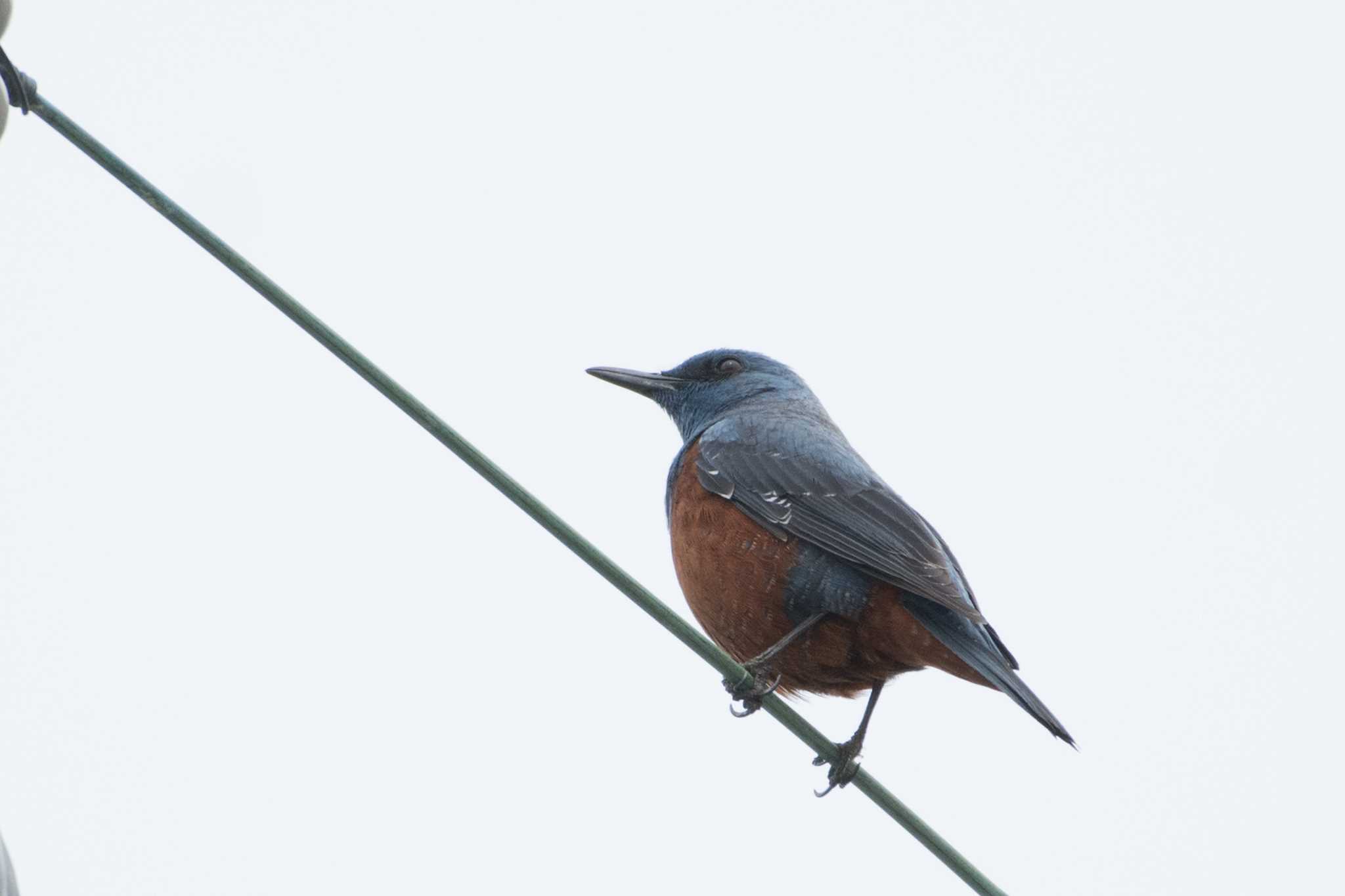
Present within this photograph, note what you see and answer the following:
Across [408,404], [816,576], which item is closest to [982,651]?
[816,576]

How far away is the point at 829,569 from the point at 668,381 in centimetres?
199

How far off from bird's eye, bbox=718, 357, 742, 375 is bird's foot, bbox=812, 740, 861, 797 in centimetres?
217

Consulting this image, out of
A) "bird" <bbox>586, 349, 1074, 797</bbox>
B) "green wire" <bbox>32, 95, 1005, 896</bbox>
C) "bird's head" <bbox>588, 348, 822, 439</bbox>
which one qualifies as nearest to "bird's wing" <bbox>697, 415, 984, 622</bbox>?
"bird" <bbox>586, 349, 1074, 797</bbox>

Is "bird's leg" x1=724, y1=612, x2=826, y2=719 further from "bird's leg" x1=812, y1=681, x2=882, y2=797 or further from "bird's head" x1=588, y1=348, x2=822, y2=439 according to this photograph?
"bird's head" x1=588, y1=348, x2=822, y2=439

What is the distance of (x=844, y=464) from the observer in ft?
19.1

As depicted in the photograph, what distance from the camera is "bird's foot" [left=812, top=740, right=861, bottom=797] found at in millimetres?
5266

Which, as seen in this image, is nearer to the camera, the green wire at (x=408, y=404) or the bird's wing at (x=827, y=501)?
the green wire at (x=408, y=404)

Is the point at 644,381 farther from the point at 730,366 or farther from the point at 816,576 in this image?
the point at 816,576

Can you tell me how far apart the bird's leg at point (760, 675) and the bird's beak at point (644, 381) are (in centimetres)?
192

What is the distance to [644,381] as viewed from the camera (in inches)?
277

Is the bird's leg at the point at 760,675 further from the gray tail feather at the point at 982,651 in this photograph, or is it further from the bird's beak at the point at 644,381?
the bird's beak at the point at 644,381

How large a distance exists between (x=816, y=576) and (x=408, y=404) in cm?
221

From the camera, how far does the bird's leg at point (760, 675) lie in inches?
199

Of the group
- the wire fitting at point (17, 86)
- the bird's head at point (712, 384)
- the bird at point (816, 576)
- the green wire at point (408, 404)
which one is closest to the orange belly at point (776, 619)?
the bird at point (816, 576)
